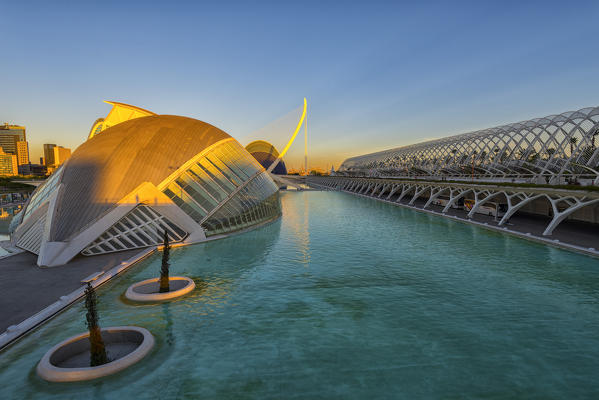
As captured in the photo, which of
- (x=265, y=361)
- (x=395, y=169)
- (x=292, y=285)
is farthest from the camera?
(x=395, y=169)

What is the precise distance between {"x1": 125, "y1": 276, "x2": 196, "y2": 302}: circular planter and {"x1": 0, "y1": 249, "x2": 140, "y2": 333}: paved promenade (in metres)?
2.55

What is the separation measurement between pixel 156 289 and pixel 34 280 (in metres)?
5.87

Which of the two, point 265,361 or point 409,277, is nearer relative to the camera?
point 265,361

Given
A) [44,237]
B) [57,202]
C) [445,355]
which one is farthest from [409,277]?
[57,202]

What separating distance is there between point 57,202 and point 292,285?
16.3m

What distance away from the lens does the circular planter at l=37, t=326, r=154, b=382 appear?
7727 mm

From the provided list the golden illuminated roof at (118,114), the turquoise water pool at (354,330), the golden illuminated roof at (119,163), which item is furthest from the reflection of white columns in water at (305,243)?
the golden illuminated roof at (118,114)

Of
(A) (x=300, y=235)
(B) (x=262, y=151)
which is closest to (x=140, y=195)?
(A) (x=300, y=235)

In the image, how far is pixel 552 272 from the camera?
16.1 meters

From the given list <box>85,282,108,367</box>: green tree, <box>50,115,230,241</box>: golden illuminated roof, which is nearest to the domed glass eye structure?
<box>50,115,230,241</box>: golden illuminated roof

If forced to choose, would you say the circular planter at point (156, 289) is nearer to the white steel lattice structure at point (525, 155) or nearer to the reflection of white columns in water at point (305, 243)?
the reflection of white columns in water at point (305, 243)

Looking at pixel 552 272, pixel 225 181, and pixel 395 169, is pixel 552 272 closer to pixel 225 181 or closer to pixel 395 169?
pixel 225 181

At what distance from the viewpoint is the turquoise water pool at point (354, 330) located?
7.49 meters

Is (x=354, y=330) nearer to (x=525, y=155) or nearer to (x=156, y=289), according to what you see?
(x=156, y=289)
